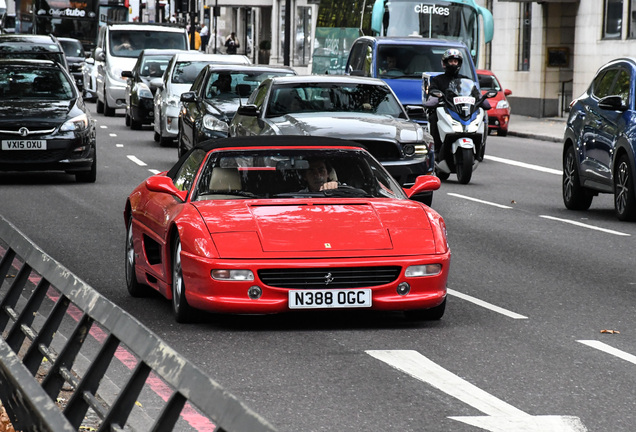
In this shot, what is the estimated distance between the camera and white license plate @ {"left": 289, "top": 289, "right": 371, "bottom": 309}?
8664mm

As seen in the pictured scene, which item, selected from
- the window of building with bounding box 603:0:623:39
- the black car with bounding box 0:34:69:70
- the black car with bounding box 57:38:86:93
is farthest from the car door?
the black car with bounding box 57:38:86:93

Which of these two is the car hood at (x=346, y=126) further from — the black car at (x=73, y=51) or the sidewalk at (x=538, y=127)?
the black car at (x=73, y=51)

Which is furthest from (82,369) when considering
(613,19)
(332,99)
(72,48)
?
(72,48)

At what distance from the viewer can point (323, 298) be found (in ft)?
28.5

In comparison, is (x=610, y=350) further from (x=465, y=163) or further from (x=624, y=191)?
(x=465, y=163)

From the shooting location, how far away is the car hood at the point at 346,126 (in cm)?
1561

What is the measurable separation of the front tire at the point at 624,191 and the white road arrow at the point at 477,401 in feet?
27.1

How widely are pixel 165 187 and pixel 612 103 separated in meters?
7.62

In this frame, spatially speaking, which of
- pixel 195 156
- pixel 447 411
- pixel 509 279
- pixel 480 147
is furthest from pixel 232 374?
pixel 480 147

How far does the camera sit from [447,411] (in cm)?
668

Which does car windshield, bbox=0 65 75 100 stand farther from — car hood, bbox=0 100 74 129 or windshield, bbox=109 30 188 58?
windshield, bbox=109 30 188 58

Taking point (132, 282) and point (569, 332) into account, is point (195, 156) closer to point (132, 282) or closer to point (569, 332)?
point (132, 282)

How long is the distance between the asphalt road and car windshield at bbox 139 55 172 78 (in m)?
17.0

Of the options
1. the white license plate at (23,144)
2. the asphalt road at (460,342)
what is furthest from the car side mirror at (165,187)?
the white license plate at (23,144)
